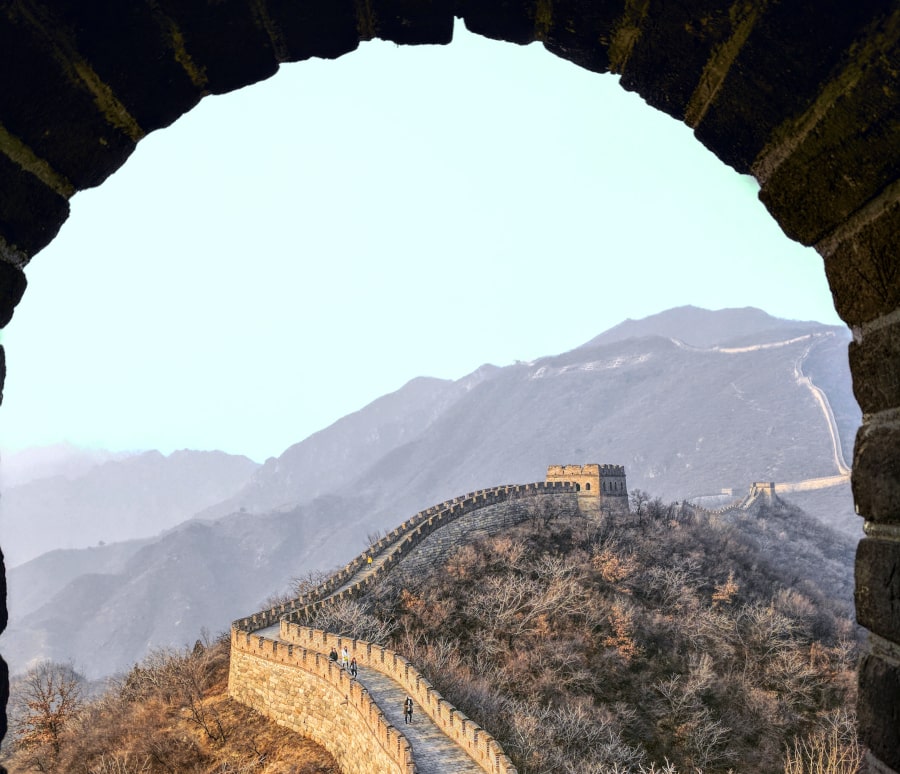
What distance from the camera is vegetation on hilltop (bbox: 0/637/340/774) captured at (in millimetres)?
22891

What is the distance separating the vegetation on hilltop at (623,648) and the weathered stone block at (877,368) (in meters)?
18.4

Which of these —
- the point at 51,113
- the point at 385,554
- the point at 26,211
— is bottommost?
the point at 385,554

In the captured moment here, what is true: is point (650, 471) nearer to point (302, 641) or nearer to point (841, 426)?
point (841, 426)

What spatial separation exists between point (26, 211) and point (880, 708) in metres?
3.60

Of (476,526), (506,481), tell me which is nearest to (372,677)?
(476,526)

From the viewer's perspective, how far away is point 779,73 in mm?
2484

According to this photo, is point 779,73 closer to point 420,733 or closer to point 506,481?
point 420,733

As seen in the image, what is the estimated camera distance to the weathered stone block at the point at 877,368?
7.96 feet

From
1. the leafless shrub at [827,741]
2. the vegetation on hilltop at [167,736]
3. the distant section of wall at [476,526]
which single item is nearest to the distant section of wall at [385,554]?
the distant section of wall at [476,526]

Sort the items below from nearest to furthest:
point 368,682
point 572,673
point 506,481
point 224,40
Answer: point 224,40
point 368,682
point 572,673
point 506,481

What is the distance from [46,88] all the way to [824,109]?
107 inches

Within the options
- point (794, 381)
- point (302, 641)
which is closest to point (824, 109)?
point (302, 641)

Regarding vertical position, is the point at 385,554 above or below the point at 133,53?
below

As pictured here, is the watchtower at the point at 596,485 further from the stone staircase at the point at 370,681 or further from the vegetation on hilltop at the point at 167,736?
the vegetation on hilltop at the point at 167,736
